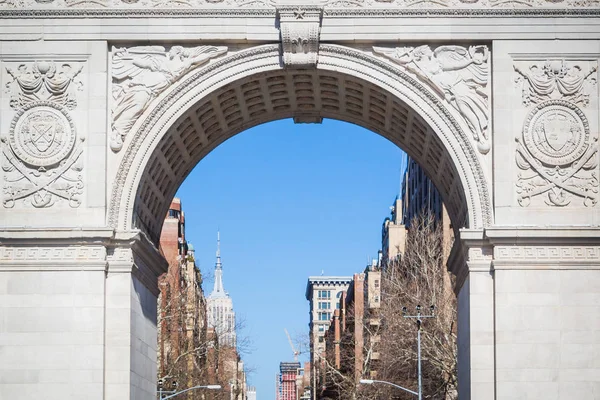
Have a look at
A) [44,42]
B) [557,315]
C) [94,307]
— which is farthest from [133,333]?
[557,315]

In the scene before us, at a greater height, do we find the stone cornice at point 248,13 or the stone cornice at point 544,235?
the stone cornice at point 248,13

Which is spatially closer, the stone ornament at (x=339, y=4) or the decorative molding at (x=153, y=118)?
the decorative molding at (x=153, y=118)

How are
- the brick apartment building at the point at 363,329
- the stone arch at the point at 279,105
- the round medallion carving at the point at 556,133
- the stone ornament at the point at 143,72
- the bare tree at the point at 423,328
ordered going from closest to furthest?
the round medallion carving at the point at 556,133
the stone arch at the point at 279,105
the stone ornament at the point at 143,72
the bare tree at the point at 423,328
the brick apartment building at the point at 363,329

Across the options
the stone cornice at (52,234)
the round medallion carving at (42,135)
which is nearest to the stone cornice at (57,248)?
the stone cornice at (52,234)

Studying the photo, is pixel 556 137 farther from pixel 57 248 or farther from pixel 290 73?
pixel 57 248

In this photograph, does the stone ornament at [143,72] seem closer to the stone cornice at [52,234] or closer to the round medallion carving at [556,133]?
the stone cornice at [52,234]

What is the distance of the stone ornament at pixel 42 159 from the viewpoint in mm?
40281

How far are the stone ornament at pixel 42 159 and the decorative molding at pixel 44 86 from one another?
21cm

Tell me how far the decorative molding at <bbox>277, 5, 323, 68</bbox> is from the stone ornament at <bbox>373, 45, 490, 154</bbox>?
2.98 metres

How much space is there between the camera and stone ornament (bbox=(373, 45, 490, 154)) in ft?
133

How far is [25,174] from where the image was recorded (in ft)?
133

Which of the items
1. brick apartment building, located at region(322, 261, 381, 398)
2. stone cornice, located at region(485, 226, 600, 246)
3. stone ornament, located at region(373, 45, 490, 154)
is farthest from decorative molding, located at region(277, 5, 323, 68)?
brick apartment building, located at region(322, 261, 381, 398)

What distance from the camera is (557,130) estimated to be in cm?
4034

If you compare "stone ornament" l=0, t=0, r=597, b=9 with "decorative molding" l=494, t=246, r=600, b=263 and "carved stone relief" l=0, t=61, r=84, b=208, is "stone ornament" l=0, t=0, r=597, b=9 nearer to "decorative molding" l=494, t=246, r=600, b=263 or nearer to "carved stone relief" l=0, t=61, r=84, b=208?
"carved stone relief" l=0, t=61, r=84, b=208
